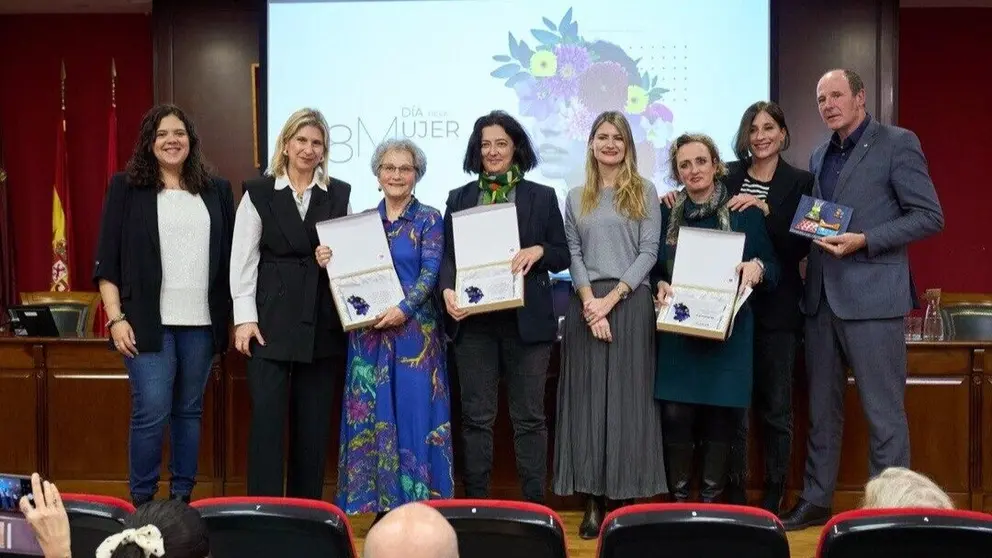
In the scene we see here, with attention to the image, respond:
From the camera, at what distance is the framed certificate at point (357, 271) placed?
3754 mm

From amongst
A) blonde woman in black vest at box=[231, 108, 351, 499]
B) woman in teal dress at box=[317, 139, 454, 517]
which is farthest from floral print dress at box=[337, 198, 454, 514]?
blonde woman in black vest at box=[231, 108, 351, 499]

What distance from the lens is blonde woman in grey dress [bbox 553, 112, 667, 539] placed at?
154 inches

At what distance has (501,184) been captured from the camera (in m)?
3.93

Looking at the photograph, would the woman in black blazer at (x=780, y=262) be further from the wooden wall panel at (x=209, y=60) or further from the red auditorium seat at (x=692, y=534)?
the wooden wall panel at (x=209, y=60)

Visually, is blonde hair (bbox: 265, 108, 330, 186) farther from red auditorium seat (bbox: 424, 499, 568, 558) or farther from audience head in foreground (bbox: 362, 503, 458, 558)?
audience head in foreground (bbox: 362, 503, 458, 558)

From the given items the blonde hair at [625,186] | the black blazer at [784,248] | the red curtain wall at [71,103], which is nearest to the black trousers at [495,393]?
the blonde hair at [625,186]

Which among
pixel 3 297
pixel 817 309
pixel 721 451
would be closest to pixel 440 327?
pixel 721 451

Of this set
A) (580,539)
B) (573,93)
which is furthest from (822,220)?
(573,93)

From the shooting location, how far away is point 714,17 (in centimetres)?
627

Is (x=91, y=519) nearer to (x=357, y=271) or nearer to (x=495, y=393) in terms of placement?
(x=357, y=271)

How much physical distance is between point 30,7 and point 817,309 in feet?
20.6

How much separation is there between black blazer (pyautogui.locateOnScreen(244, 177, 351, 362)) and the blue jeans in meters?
0.21

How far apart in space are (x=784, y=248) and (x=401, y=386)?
1.47 m

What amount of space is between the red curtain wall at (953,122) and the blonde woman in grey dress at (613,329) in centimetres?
442
